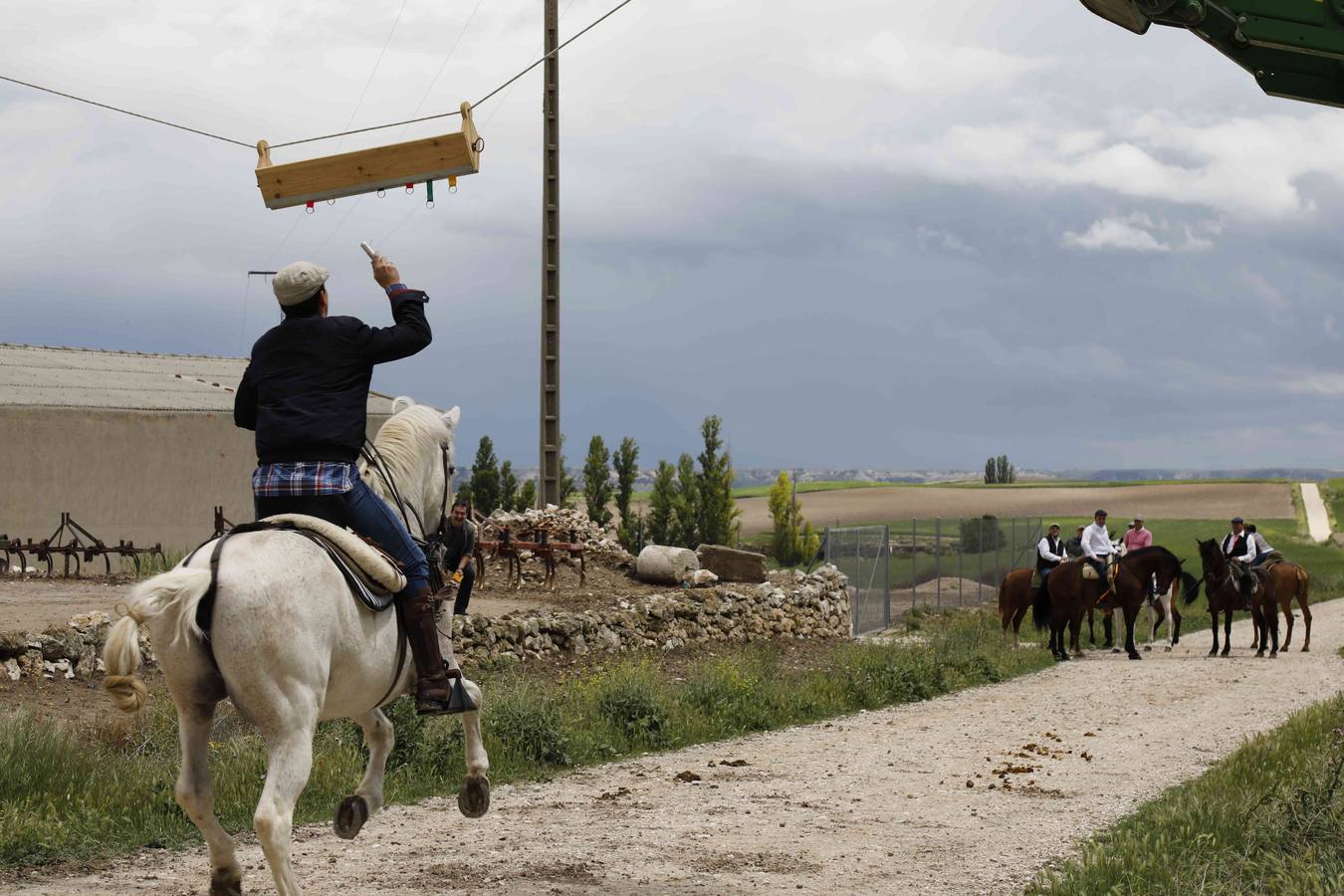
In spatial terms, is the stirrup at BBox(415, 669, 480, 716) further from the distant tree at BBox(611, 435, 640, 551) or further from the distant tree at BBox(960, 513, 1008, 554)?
the distant tree at BBox(611, 435, 640, 551)

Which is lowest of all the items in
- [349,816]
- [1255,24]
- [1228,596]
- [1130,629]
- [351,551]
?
[1130,629]

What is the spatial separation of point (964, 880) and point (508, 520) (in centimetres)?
2102

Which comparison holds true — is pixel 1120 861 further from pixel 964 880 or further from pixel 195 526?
pixel 195 526

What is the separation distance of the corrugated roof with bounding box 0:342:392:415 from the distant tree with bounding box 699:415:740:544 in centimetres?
1777

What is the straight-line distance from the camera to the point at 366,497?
6805mm

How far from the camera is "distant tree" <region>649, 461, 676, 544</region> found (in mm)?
51531

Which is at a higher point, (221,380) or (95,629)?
(221,380)

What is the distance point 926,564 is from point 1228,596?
61.1 ft

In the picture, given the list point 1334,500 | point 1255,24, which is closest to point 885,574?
point 1255,24

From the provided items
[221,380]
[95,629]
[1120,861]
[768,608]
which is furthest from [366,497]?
[221,380]

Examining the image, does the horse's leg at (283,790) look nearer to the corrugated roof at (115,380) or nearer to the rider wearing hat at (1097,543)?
the rider wearing hat at (1097,543)

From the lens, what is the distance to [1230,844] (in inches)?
297

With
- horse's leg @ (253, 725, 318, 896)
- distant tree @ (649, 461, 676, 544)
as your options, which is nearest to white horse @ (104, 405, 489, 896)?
horse's leg @ (253, 725, 318, 896)

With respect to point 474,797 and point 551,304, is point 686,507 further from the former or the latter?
point 474,797
